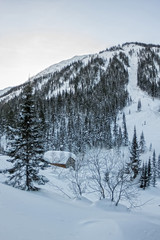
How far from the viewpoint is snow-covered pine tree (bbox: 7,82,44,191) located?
12.7m

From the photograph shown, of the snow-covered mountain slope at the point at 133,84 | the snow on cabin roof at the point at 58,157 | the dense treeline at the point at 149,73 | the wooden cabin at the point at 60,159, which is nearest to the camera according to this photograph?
the wooden cabin at the point at 60,159

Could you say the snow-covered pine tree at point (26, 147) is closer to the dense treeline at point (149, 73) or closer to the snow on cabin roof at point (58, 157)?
the snow on cabin roof at point (58, 157)

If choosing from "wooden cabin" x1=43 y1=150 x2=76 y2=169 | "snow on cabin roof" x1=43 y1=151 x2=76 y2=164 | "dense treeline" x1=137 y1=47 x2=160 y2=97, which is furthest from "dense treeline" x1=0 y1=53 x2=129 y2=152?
"dense treeline" x1=137 y1=47 x2=160 y2=97

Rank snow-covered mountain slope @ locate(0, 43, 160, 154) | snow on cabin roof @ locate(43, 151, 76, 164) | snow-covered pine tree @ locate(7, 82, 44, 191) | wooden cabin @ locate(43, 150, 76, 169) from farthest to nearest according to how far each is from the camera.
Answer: snow-covered mountain slope @ locate(0, 43, 160, 154) → snow on cabin roof @ locate(43, 151, 76, 164) → wooden cabin @ locate(43, 150, 76, 169) → snow-covered pine tree @ locate(7, 82, 44, 191)

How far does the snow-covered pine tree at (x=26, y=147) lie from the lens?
1270cm

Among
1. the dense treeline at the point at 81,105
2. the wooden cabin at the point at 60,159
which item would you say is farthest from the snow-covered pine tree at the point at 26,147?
the wooden cabin at the point at 60,159

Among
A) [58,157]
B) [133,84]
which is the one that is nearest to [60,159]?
[58,157]

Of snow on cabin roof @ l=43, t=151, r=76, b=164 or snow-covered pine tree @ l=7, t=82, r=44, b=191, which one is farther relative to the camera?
snow on cabin roof @ l=43, t=151, r=76, b=164

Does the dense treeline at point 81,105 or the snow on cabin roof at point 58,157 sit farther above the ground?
the dense treeline at point 81,105

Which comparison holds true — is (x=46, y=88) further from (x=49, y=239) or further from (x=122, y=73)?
(x=49, y=239)

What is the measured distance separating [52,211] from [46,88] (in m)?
148

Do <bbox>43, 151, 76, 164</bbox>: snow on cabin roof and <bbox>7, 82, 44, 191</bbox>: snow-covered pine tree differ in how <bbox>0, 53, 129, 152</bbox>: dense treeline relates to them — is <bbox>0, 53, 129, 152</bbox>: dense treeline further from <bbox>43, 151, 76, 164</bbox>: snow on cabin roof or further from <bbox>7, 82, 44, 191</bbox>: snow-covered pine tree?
<bbox>7, 82, 44, 191</bbox>: snow-covered pine tree

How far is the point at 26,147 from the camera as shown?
12.9 m

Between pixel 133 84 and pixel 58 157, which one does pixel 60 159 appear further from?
pixel 133 84
